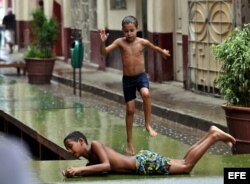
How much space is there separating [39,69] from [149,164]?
43.0 feet

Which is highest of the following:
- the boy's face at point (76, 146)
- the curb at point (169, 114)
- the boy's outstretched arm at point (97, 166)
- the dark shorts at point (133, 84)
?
the dark shorts at point (133, 84)

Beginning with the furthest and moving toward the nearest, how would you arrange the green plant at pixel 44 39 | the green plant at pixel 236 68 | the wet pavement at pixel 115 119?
the green plant at pixel 44 39, the green plant at pixel 236 68, the wet pavement at pixel 115 119

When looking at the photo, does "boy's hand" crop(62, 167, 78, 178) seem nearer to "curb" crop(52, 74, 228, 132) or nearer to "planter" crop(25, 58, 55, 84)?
"curb" crop(52, 74, 228, 132)

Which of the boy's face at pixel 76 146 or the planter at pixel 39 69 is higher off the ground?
the boy's face at pixel 76 146

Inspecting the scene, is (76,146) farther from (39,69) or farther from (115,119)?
(39,69)

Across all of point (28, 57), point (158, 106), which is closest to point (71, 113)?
point (158, 106)

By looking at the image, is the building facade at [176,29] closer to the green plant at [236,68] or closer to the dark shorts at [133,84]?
the green plant at [236,68]

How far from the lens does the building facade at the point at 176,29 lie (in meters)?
13.7

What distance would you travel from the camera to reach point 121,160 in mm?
5578

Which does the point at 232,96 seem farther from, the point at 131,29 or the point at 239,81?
the point at 131,29

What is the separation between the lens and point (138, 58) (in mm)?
7254

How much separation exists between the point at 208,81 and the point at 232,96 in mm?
7076

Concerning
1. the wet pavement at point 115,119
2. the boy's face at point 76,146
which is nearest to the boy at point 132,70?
the wet pavement at point 115,119

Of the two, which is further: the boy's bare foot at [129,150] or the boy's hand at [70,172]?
the boy's bare foot at [129,150]
